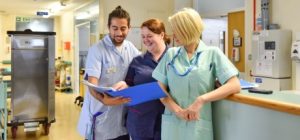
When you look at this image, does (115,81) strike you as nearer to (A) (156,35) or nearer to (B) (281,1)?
(A) (156,35)

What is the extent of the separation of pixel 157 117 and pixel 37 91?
11.5ft

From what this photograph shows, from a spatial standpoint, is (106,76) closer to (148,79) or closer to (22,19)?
(148,79)

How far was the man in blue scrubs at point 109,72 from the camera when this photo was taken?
1.95 metres

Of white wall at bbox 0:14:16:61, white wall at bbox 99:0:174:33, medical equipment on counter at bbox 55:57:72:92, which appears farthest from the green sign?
white wall at bbox 99:0:174:33

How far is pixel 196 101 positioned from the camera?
1401mm

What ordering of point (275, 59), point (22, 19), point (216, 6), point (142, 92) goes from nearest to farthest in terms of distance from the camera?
point (142, 92) → point (275, 59) → point (216, 6) → point (22, 19)

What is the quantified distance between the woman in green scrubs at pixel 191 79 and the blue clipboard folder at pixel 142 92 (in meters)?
0.04

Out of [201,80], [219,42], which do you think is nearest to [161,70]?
[201,80]

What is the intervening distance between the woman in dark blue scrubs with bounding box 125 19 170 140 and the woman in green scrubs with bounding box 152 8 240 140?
0.27m

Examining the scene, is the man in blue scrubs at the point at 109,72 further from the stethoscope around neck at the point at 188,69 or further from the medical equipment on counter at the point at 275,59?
the medical equipment on counter at the point at 275,59

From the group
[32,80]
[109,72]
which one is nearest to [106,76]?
[109,72]

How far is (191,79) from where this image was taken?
4.66 ft

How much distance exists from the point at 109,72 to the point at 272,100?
1068 mm

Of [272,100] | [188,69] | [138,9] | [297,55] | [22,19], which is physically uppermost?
[22,19]
